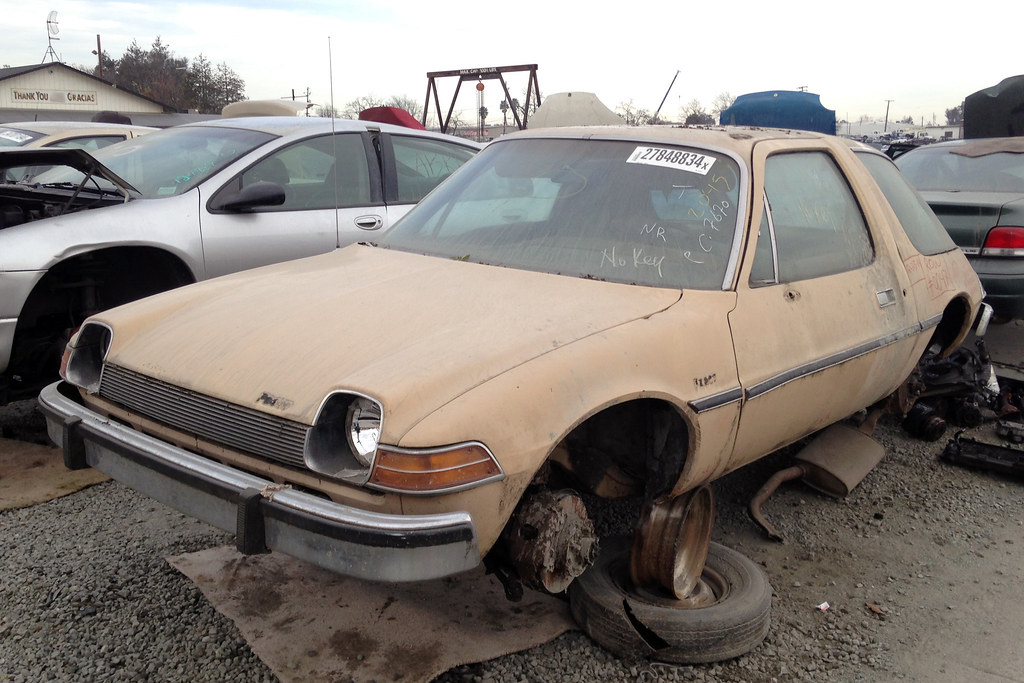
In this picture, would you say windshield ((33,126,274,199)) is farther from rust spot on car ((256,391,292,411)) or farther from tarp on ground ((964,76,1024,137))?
tarp on ground ((964,76,1024,137))

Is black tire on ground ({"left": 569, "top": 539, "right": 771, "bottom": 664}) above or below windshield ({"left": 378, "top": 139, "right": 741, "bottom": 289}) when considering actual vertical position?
below

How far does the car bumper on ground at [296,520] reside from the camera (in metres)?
2.05

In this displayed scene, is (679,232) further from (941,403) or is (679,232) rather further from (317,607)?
(941,403)

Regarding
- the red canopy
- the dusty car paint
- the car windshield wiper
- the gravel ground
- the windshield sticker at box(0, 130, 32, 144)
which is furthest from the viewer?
the red canopy

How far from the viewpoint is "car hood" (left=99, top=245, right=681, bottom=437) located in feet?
7.29

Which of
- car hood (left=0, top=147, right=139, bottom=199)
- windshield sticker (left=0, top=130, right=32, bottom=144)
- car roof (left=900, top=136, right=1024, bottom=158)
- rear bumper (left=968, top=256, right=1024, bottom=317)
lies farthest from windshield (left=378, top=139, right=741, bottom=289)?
windshield sticker (left=0, top=130, right=32, bottom=144)

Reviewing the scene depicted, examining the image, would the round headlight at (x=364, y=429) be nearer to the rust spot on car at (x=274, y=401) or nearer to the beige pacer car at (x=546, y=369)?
the beige pacer car at (x=546, y=369)

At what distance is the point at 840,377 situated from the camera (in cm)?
320

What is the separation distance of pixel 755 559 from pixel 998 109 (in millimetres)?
8615

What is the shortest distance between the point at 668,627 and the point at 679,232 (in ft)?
4.41

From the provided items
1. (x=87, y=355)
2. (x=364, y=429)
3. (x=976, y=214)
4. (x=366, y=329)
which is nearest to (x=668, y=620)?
(x=364, y=429)

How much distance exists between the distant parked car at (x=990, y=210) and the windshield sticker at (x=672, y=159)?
10.9 feet

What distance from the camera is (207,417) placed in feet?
7.95

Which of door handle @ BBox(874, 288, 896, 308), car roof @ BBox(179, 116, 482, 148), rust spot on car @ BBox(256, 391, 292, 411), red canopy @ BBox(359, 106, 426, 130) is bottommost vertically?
rust spot on car @ BBox(256, 391, 292, 411)
